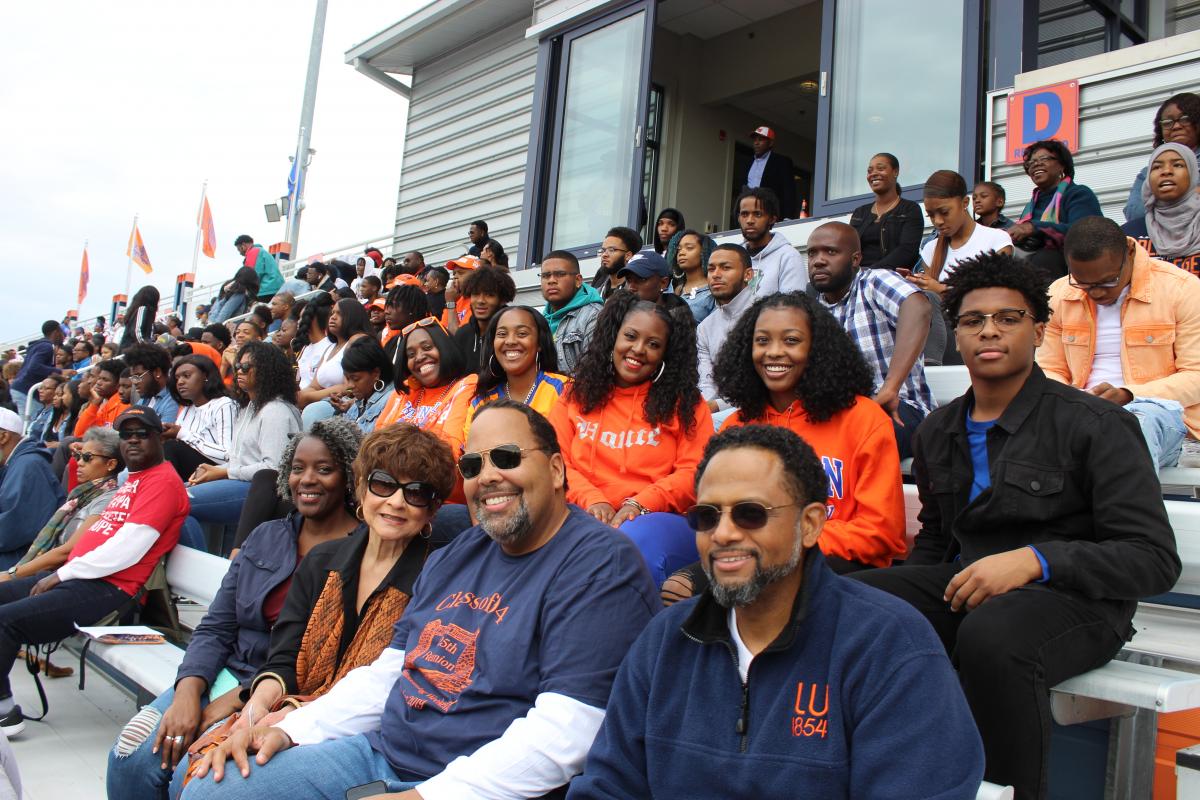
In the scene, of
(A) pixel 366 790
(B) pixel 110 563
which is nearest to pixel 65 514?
(B) pixel 110 563

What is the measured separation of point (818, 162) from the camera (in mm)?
7168

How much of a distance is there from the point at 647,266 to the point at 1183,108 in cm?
301

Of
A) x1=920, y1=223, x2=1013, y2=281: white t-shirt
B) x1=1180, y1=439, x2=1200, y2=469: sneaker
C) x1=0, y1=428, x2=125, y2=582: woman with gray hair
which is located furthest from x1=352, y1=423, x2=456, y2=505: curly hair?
x1=920, y1=223, x2=1013, y2=281: white t-shirt

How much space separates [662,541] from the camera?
304 cm

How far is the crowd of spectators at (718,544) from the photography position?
1.86 m

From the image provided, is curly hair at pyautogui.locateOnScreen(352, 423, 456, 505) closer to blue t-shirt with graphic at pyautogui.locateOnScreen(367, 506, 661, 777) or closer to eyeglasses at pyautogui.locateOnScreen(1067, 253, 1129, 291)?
blue t-shirt with graphic at pyautogui.locateOnScreen(367, 506, 661, 777)

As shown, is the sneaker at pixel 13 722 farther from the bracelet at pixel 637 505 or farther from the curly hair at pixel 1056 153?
the curly hair at pixel 1056 153

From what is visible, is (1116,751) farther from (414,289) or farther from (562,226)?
(562,226)

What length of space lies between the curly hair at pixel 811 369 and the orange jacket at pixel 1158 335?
1.08m

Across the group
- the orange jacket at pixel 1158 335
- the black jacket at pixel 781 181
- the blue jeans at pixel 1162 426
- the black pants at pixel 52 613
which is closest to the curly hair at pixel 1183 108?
the orange jacket at pixel 1158 335

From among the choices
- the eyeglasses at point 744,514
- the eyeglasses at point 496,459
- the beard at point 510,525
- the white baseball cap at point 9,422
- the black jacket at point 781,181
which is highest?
the black jacket at point 781,181

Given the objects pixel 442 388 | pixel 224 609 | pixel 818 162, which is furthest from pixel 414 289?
pixel 224 609

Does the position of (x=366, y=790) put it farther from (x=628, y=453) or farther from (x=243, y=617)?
(x=628, y=453)

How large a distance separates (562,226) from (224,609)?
697 cm
